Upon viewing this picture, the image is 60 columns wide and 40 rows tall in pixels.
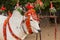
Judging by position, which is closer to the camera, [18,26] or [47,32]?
[18,26]

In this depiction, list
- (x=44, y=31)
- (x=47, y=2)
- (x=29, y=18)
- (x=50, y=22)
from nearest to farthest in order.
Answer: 1. (x=29, y=18)
2. (x=47, y=2)
3. (x=44, y=31)
4. (x=50, y=22)

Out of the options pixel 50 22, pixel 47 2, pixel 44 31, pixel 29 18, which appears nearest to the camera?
pixel 29 18

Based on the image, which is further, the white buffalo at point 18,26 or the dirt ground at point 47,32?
the dirt ground at point 47,32

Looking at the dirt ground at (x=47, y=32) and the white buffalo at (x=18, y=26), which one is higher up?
the white buffalo at (x=18, y=26)

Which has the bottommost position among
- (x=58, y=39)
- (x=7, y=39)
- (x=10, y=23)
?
(x=58, y=39)

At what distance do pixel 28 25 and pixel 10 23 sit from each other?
0.31 meters

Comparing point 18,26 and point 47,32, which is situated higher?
point 18,26

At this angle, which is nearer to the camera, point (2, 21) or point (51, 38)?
point (2, 21)

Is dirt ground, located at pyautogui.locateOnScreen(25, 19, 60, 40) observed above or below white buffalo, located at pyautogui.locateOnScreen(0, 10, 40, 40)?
below

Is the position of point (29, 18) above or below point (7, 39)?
above

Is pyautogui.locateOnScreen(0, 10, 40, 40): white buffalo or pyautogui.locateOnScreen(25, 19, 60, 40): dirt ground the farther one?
pyautogui.locateOnScreen(25, 19, 60, 40): dirt ground

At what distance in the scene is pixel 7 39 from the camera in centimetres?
387

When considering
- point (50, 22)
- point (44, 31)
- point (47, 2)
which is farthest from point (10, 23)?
point (50, 22)

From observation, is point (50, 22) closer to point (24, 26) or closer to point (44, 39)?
point (44, 39)
